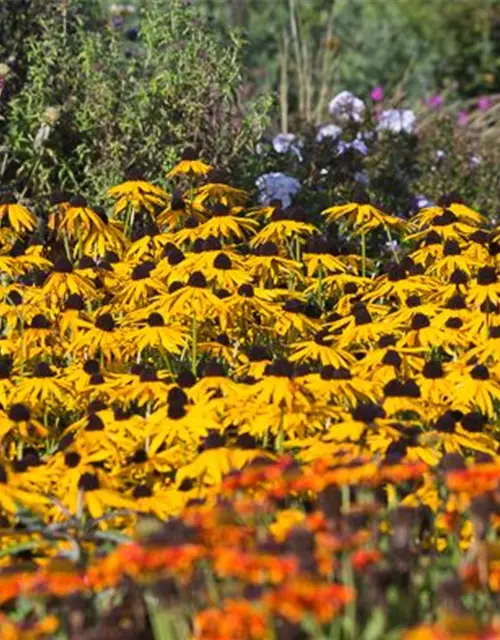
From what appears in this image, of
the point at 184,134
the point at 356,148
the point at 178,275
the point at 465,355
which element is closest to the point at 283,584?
the point at 465,355

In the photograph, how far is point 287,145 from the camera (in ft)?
24.0

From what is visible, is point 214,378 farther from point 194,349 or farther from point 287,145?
point 287,145

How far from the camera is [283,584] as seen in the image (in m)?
2.64

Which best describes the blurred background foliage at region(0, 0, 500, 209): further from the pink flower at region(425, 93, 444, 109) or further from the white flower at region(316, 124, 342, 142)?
the pink flower at region(425, 93, 444, 109)

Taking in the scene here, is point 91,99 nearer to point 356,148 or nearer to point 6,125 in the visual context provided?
point 6,125

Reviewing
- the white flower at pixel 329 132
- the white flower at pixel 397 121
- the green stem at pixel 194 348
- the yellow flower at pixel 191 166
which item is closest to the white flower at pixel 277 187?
the white flower at pixel 329 132

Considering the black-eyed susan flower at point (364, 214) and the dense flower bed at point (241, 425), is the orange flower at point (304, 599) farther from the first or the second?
the black-eyed susan flower at point (364, 214)

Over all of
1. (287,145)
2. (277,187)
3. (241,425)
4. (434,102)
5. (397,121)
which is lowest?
(241,425)

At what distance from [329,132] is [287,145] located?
39cm

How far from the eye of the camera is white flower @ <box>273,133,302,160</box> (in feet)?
23.6

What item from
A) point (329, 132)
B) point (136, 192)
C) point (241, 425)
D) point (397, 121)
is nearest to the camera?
point (241, 425)

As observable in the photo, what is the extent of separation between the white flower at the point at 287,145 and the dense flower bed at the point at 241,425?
1.43m

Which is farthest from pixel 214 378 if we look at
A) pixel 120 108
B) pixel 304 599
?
pixel 120 108

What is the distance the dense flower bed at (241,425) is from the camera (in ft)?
9.14
